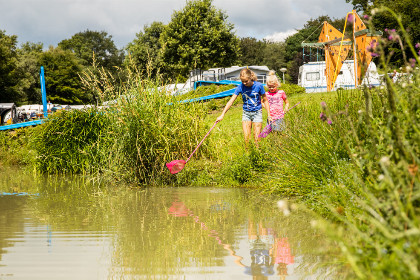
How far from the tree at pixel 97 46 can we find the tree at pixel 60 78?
733 inches

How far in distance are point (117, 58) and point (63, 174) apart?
85626 millimetres

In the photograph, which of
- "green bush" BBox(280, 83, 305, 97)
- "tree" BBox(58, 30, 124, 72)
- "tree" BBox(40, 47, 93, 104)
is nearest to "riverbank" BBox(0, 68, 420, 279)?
"green bush" BBox(280, 83, 305, 97)

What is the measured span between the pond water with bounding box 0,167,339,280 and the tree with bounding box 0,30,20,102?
42.2m

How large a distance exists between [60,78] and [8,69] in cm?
2029

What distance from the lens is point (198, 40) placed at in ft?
142

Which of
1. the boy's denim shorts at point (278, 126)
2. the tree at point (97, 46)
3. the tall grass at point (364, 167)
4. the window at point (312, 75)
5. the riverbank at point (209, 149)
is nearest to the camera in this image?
the tall grass at point (364, 167)

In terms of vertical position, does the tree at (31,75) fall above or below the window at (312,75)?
above

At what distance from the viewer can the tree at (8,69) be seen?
45.7 metres

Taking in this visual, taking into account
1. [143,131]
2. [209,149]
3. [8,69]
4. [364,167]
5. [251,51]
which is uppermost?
[251,51]

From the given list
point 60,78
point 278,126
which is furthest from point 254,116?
point 60,78

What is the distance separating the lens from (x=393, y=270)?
1955 millimetres

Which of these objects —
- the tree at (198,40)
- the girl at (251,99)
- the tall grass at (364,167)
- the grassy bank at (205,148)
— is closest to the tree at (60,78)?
the tree at (198,40)

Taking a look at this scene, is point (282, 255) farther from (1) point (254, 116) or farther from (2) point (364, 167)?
(1) point (254, 116)

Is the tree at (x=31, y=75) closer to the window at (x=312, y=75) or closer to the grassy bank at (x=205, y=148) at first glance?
the window at (x=312, y=75)
